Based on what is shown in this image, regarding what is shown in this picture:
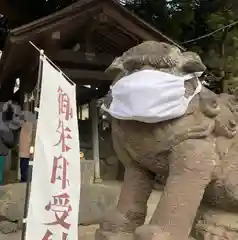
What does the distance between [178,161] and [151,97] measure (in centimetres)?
27

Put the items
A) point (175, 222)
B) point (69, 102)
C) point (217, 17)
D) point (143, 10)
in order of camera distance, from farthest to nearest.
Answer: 1. point (143, 10)
2. point (217, 17)
3. point (69, 102)
4. point (175, 222)

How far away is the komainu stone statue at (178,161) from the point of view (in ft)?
5.99

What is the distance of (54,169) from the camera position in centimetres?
196

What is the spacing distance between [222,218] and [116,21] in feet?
14.3

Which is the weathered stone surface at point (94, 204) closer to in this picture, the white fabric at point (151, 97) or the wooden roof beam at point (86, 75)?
the wooden roof beam at point (86, 75)

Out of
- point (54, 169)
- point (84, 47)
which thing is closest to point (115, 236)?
point (54, 169)

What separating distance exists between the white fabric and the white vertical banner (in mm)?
321

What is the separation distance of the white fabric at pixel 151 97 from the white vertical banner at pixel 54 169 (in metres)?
0.32

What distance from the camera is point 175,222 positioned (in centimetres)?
181

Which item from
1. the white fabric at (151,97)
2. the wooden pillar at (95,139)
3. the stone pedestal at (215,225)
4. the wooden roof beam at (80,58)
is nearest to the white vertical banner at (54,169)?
the white fabric at (151,97)

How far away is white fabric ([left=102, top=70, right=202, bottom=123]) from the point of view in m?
1.81

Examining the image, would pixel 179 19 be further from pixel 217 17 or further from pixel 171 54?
pixel 171 54

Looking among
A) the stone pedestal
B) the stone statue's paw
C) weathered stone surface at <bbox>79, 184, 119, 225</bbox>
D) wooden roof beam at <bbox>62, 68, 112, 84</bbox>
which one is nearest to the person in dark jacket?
wooden roof beam at <bbox>62, 68, 112, 84</bbox>

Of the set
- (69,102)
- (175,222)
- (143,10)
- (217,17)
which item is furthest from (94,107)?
(175,222)
